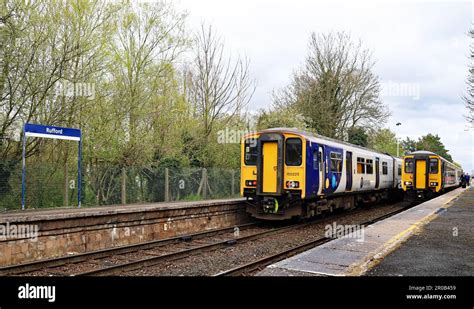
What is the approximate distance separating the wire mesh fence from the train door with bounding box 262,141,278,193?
7.59 meters

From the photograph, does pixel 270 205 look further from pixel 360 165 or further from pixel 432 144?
pixel 432 144

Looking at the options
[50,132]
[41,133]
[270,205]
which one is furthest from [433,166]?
[41,133]

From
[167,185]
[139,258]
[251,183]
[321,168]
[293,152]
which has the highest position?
[293,152]

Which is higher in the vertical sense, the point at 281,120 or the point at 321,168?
the point at 281,120

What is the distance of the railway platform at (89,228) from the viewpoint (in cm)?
912

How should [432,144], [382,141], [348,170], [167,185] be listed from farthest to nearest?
[432,144], [382,141], [167,185], [348,170]

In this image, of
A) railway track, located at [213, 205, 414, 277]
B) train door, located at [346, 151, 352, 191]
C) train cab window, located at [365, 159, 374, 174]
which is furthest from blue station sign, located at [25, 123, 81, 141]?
train cab window, located at [365, 159, 374, 174]

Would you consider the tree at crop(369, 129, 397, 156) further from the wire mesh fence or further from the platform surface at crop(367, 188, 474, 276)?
the platform surface at crop(367, 188, 474, 276)

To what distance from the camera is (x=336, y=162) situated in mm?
16828

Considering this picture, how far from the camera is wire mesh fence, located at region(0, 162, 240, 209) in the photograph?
1499 centimetres

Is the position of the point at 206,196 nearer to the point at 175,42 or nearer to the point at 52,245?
the point at 175,42

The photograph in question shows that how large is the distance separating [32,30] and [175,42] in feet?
27.9

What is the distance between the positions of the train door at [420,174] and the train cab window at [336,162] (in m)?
12.5

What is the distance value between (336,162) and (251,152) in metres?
3.55
